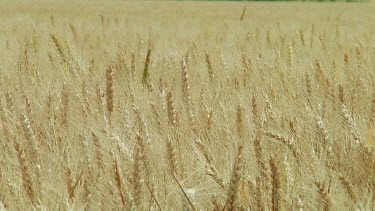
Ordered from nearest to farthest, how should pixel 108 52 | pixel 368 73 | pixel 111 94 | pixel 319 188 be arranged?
1. pixel 319 188
2. pixel 111 94
3. pixel 368 73
4. pixel 108 52

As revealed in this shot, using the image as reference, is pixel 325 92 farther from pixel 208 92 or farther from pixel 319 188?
pixel 319 188

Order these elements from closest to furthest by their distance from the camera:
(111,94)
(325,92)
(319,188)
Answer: (319,188) < (111,94) < (325,92)

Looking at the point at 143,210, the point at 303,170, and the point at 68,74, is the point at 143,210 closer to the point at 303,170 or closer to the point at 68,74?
the point at 303,170

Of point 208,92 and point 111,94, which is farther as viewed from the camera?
point 208,92

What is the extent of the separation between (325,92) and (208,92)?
35 cm

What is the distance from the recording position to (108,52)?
221 cm

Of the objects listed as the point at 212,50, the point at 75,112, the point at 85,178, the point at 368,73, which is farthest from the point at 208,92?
the point at 212,50

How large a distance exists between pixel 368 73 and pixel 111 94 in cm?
94

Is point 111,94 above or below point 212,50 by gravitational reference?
above

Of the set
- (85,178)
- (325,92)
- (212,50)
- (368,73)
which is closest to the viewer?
(85,178)

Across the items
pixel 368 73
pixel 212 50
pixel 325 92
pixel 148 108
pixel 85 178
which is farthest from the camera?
pixel 212 50

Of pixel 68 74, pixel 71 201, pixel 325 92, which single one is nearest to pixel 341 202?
pixel 71 201

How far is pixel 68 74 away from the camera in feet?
5.11

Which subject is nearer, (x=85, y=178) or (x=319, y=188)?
(x=319, y=188)
